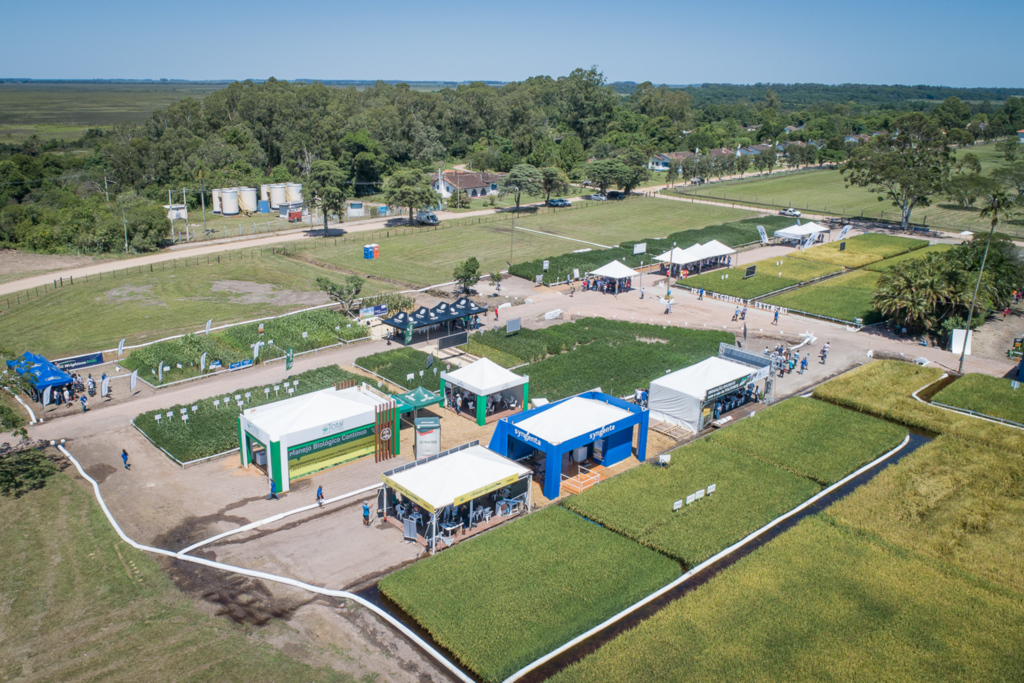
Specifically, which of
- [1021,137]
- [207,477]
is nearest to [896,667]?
[207,477]

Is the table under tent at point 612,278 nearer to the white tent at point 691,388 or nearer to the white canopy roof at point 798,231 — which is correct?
the white tent at point 691,388

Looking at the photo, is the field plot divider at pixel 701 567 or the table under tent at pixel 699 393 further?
A: the table under tent at pixel 699 393

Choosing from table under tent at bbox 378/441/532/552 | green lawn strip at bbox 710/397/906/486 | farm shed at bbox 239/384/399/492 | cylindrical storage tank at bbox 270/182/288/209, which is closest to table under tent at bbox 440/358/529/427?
farm shed at bbox 239/384/399/492

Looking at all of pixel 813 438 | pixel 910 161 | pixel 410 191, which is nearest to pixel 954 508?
pixel 813 438

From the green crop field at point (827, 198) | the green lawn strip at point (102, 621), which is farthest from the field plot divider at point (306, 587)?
the green crop field at point (827, 198)

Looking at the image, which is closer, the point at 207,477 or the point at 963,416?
the point at 207,477

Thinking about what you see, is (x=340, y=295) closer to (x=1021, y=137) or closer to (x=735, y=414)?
(x=735, y=414)
